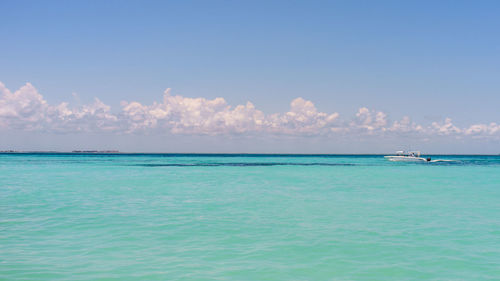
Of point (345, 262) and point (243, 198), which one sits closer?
point (345, 262)

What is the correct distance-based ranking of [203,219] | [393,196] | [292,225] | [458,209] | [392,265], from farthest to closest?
[393,196], [458,209], [203,219], [292,225], [392,265]

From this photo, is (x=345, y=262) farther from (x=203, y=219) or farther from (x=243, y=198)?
(x=243, y=198)

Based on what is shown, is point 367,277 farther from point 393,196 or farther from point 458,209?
point 393,196

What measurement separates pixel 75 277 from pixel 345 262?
6.54 m

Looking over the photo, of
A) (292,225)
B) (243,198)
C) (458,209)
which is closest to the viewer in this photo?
(292,225)

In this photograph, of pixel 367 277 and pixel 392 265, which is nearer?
pixel 367 277

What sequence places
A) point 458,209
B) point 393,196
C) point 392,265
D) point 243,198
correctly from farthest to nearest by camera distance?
point 393,196 → point 243,198 → point 458,209 → point 392,265

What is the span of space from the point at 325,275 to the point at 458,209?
1351cm

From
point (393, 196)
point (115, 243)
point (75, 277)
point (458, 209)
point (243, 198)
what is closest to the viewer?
point (75, 277)

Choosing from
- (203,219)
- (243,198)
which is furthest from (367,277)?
(243,198)

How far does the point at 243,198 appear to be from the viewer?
24.1 m

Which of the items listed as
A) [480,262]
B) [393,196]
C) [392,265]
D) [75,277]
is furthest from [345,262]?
[393,196]

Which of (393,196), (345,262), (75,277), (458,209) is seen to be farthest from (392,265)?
(393,196)

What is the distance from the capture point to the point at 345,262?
10.5 m
